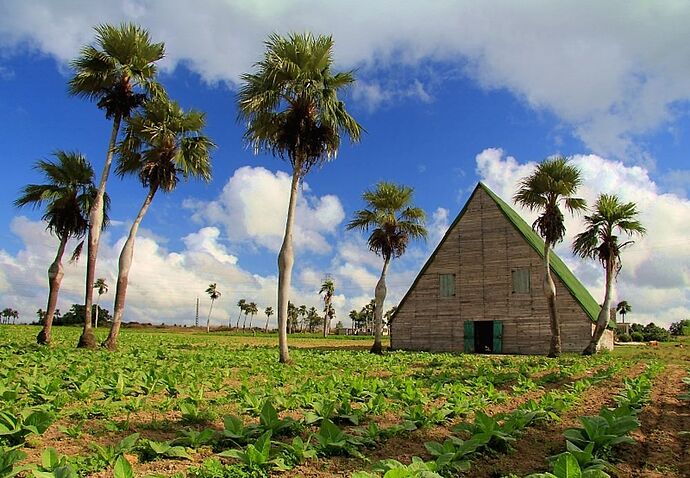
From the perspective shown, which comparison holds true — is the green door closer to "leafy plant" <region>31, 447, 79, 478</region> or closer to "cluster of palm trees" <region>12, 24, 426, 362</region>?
"cluster of palm trees" <region>12, 24, 426, 362</region>

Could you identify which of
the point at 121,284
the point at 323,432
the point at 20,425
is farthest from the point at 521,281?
the point at 20,425

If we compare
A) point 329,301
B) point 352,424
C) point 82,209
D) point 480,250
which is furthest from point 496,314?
point 329,301

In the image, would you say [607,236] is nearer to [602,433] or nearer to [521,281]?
[521,281]

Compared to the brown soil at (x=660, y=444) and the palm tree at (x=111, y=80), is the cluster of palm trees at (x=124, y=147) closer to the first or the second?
the palm tree at (x=111, y=80)

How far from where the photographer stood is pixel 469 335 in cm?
3359

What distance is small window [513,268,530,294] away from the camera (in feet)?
107

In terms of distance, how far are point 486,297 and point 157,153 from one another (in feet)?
72.7

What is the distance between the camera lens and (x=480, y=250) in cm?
3475

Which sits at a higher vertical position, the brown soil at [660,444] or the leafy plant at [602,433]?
the leafy plant at [602,433]

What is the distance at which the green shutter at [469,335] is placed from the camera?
3313 centimetres

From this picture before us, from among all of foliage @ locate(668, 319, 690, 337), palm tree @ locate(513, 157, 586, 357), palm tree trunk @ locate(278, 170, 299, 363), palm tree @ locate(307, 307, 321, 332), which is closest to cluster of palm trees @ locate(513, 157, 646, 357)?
palm tree @ locate(513, 157, 586, 357)

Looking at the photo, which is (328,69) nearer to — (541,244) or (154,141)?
(154,141)

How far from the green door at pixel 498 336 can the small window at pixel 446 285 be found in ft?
11.8

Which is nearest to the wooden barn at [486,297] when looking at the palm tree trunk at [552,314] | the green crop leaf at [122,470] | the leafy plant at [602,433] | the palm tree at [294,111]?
the palm tree trunk at [552,314]
